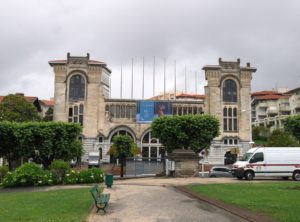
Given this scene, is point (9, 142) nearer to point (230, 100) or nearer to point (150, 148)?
point (150, 148)

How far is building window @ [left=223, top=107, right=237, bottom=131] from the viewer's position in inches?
2761

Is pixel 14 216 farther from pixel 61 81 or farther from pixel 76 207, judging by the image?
pixel 61 81

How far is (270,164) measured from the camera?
97.6 feet

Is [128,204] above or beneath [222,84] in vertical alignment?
beneath

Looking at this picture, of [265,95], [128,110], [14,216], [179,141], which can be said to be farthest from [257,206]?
[265,95]

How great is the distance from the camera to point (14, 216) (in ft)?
42.4

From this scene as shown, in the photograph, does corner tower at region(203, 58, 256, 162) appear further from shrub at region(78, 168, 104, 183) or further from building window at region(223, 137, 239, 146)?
shrub at region(78, 168, 104, 183)

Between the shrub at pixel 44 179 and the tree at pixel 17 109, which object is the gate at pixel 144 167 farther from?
the tree at pixel 17 109

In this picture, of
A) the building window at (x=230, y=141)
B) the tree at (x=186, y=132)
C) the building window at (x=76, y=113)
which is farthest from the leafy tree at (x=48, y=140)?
the building window at (x=230, y=141)

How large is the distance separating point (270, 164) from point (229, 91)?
4223 centimetres

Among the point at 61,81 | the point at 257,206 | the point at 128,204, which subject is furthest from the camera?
the point at 61,81

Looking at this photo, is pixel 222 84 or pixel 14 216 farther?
pixel 222 84

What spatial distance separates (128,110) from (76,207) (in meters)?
54.5

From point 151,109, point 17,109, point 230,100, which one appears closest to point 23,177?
point 17,109
